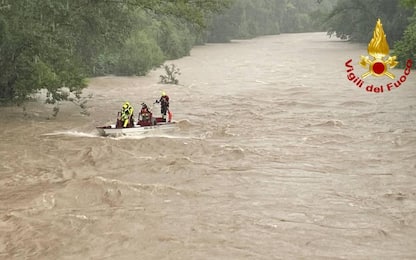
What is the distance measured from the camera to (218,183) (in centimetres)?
1352

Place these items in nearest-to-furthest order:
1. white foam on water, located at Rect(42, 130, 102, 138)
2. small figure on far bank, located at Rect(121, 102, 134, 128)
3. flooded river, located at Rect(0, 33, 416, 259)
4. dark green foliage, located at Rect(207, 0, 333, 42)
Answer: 1. flooded river, located at Rect(0, 33, 416, 259)
2. small figure on far bank, located at Rect(121, 102, 134, 128)
3. white foam on water, located at Rect(42, 130, 102, 138)
4. dark green foliage, located at Rect(207, 0, 333, 42)

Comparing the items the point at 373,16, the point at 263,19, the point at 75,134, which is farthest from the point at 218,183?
the point at 263,19

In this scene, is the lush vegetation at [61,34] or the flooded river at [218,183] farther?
the lush vegetation at [61,34]

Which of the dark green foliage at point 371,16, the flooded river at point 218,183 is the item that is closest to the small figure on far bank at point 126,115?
the flooded river at point 218,183

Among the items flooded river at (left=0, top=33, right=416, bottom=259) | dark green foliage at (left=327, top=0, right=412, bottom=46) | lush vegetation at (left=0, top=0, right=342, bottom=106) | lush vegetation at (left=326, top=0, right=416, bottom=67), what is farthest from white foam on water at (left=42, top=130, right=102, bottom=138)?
dark green foliage at (left=327, top=0, right=412, bottom=46)

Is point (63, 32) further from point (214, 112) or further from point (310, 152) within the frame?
point (310, 152)

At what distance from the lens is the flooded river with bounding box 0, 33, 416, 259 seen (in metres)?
9.91

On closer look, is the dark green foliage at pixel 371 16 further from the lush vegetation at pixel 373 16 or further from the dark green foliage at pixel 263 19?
the dark green foliage at pixel 263 19

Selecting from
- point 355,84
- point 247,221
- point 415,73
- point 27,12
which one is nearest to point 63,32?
point 27,12

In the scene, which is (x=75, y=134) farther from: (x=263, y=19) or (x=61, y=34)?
(x=263, y=19)

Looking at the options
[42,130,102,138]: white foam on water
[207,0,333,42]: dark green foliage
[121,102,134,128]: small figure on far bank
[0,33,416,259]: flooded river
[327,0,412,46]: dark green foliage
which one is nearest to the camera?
[0,33,416,259]: flooded river

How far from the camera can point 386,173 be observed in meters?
14.2

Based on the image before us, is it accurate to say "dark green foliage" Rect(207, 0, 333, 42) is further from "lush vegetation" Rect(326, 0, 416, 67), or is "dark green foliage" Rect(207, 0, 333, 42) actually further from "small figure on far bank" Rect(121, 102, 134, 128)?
"small figure on far bank" Rect(121, 102, 134, 128)

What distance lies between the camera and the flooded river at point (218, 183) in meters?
9.91
